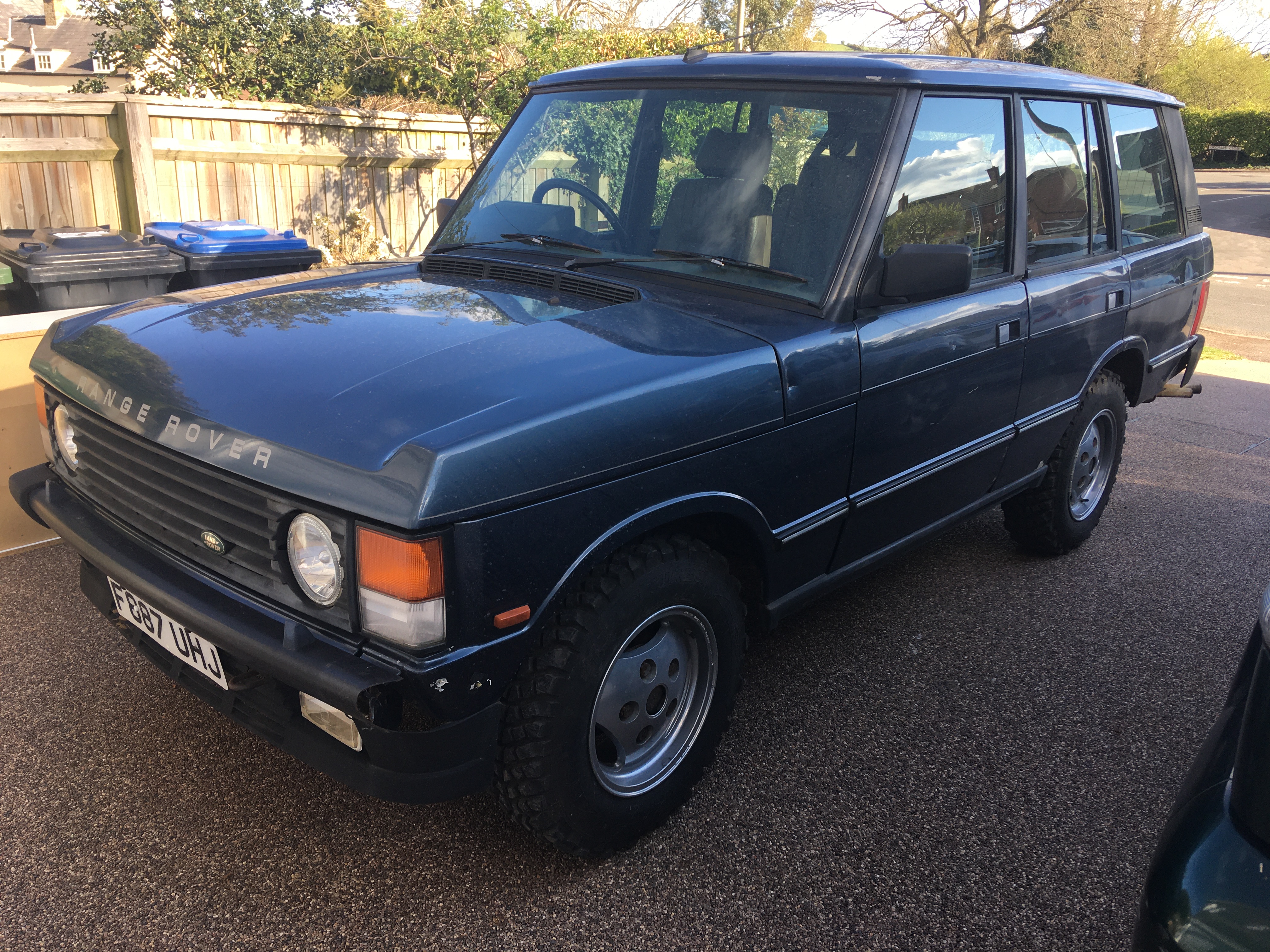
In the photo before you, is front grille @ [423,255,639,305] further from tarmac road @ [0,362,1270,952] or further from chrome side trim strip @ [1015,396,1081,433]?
chrome side trim strip @ [1015,396,1081,433]

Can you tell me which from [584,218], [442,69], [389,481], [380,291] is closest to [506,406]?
[389,481]

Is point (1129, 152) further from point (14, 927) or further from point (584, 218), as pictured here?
point (14, 927)

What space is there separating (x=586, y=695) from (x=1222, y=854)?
1.27m

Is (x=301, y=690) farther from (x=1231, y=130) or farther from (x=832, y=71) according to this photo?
(x=1231, y=130)

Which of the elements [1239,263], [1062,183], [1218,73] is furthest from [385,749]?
[1218,73]

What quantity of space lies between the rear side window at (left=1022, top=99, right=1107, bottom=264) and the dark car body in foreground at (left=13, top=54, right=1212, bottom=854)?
18 mm

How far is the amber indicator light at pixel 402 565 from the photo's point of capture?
5.93 ft

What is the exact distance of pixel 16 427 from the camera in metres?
4.01

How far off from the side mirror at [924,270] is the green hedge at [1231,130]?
41.0 meters

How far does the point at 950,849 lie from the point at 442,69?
9766 millimetres

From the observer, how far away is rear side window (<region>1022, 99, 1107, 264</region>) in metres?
3.51

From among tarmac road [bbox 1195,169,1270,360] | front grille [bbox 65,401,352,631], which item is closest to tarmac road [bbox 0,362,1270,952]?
front grille [bbox 65,401,352,631]

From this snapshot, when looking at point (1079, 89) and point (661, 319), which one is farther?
point (1079, 89)

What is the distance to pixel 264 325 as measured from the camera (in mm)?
2479
